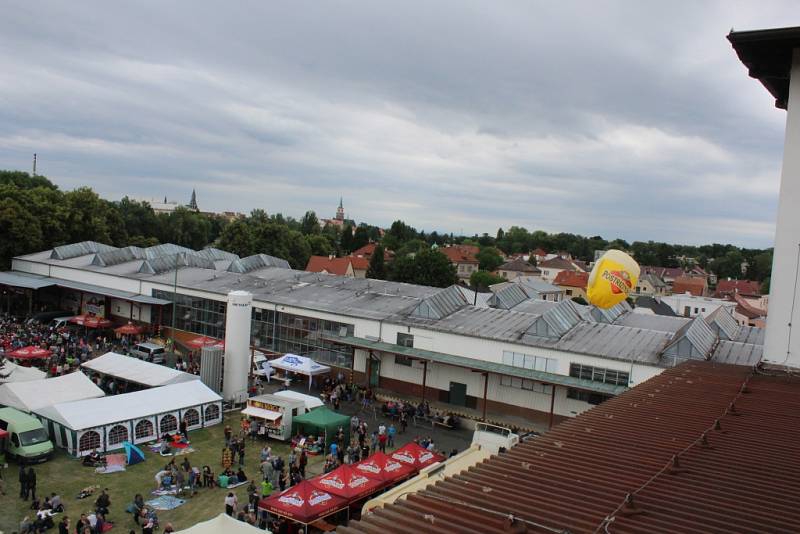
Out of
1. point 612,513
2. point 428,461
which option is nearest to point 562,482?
point 612,513

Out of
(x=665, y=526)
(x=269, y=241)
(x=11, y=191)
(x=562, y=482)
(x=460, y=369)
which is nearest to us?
(x=665, y=526)

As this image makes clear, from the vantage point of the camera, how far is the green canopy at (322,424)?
21.6 metres

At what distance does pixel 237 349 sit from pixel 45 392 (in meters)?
7.42

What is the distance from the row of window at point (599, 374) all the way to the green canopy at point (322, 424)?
30.4 ft

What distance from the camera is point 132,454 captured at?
19.4 metres

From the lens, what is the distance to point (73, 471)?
18469 mm

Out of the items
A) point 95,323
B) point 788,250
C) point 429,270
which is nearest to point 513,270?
point 429,270

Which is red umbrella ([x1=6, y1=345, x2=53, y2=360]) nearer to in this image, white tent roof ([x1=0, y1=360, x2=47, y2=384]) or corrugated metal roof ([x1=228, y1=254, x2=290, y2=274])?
white tent roof ([x1=0, y1=360, x2=47, y2=384])

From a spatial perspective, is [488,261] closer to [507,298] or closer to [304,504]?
[507,298]

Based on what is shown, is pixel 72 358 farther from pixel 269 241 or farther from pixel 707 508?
pixel 269 241

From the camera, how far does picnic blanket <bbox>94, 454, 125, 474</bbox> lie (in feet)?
61.4

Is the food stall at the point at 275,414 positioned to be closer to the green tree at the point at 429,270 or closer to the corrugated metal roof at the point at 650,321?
the corrugated metal roof at the point at 650,321

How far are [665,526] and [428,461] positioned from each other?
14.2m

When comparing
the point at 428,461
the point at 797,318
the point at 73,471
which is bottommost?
the point at 73,471
